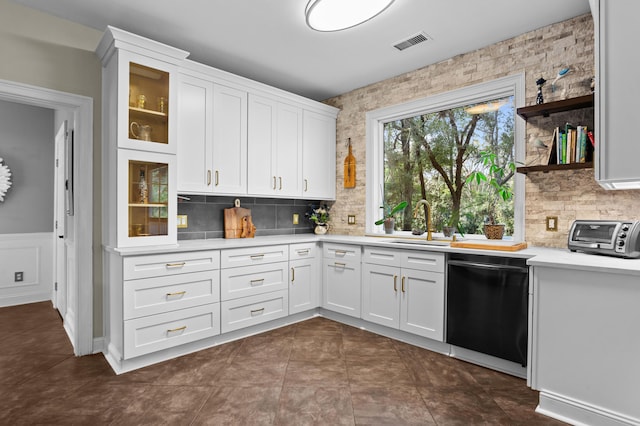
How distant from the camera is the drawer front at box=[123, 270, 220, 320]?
2.57 metres

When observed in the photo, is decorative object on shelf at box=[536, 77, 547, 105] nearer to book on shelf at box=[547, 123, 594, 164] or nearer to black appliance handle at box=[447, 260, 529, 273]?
book on shelf at box=[547, 123, 594, 164]

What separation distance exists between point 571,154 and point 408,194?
168 centimetres

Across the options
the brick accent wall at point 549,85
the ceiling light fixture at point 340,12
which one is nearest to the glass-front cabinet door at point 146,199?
the ceiling light fixture at point 340,12

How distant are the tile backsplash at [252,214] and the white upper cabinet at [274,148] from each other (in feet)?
1.17

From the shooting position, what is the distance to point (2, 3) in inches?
98.4

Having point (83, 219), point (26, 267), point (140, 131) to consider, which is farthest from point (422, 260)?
point (26, 267)

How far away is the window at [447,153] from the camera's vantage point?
314 centimetres

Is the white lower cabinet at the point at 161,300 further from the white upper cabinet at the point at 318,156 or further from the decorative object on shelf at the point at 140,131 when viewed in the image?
the white upper cabinet at the point at 318,156

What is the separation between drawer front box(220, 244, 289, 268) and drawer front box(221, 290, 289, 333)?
332mm

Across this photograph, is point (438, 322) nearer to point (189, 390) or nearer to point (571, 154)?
point (571, 154)

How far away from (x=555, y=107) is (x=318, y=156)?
2.48m

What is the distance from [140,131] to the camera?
2.74m

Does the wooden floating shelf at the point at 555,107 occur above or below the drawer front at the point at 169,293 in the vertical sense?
above

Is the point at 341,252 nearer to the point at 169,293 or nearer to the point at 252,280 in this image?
the point at 252,280
